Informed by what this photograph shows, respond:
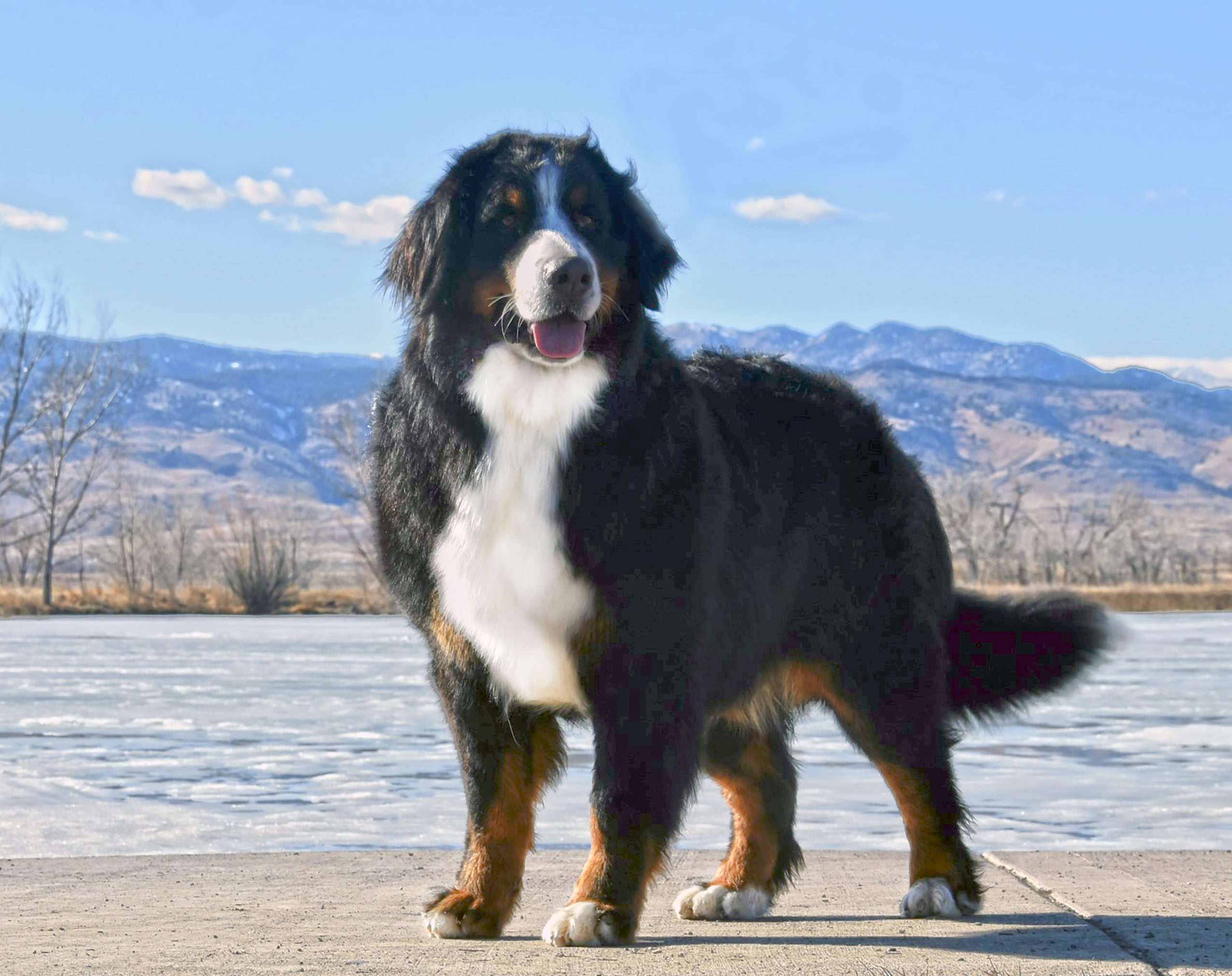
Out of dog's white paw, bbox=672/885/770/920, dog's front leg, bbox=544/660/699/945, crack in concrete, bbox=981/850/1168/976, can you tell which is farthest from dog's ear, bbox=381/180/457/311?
crack in concrete, bbox=981/850/1168/976

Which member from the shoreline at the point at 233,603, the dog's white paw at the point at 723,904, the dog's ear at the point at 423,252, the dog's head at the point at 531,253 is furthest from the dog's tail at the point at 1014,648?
the shoreline at the point at 233,603

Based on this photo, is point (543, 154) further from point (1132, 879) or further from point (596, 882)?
point (1132, 879)

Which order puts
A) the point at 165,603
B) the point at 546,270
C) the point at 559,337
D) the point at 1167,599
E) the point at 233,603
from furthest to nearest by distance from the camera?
the point at 1167,599, the point at 233,603, the point at 165,603, the point at 559,337, the point at 546,270

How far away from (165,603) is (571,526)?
33.5 metres

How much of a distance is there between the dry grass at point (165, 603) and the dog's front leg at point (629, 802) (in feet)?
104

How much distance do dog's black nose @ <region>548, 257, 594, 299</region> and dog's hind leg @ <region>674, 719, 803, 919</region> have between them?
5.82ft

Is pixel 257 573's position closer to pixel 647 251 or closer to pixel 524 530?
pixel 647 251

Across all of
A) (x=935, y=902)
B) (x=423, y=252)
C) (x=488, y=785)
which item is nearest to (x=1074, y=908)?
(x=935, y=902)

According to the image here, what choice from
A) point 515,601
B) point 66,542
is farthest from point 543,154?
point 66,542

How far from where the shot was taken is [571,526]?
3.94 m

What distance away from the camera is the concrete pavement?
3.64 metres

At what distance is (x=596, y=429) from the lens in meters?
4.00

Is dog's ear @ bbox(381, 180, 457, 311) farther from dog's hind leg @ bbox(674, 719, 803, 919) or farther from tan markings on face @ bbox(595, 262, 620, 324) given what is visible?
dog's hind leg @ bbox(674, 719, 803, 919)

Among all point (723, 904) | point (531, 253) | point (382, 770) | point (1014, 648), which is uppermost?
point (531, 253)
